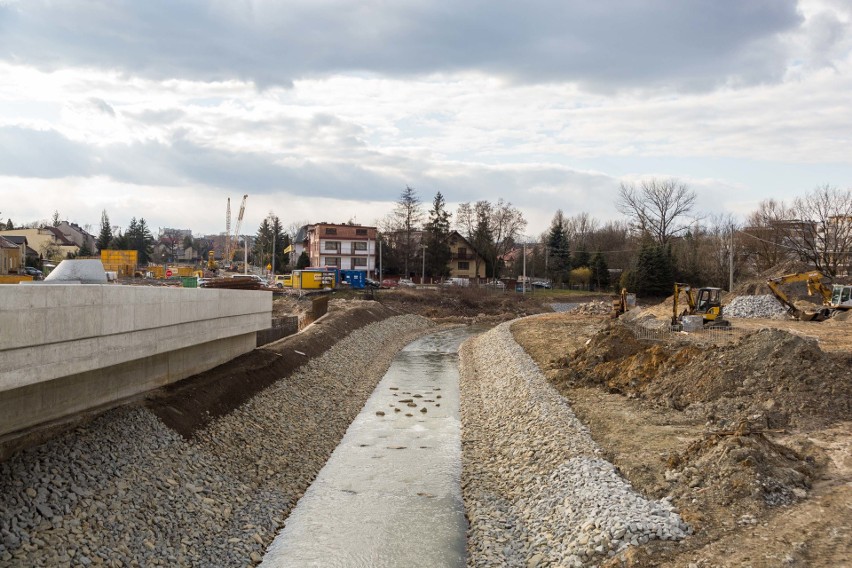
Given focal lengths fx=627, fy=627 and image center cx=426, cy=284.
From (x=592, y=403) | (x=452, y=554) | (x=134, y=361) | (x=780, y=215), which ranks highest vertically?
(x=780, y=215)

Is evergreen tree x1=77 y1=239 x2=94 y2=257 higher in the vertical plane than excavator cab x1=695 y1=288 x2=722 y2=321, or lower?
higher

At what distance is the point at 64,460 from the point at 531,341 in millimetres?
30439

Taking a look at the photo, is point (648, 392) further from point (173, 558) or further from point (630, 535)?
point (173, 558)

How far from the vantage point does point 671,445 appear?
50.3ft

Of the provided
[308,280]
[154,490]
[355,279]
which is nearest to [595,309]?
[355,279]

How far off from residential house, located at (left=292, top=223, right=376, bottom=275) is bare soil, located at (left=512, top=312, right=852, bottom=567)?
65.1 m

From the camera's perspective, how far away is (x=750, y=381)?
18562 millimetres

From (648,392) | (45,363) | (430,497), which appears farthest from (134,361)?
(648,392)

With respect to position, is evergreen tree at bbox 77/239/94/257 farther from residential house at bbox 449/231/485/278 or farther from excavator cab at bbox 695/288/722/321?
excavator cab at bbox 695/288/722/321

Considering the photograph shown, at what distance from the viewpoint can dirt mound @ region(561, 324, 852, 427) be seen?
16703 millimetres

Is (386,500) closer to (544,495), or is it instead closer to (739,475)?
(544,495)

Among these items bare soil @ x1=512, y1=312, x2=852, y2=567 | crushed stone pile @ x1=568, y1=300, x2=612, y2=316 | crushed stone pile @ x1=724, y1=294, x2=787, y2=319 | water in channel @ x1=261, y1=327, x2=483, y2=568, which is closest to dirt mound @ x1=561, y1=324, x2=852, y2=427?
bare soil @ x1=512, y1=312, x2=852, y2=567

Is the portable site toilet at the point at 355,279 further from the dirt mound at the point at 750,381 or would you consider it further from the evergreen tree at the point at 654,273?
the dirt mound at the point at 750,381

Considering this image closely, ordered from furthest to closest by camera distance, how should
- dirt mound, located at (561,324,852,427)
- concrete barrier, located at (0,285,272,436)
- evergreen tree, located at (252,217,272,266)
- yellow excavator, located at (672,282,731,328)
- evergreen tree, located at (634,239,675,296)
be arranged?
evergreen tree, located at (252,217,272,266), evergreen tree, located at (634,239,675,296), yellow excavator, located at (672,282,731,328), dirt mound, located at (561,324,852,427), concrete barrier, located at (0,285,272,436)
